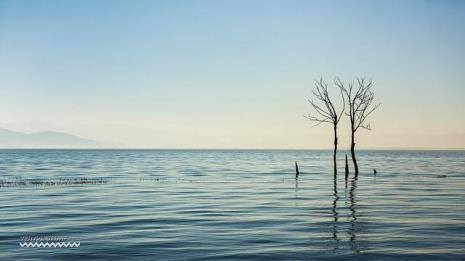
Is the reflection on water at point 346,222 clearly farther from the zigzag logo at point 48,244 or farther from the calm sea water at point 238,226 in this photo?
the zigzag logo at point 48,244

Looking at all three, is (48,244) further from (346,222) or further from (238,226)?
(346,222)

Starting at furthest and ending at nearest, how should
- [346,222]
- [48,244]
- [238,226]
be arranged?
1. [346,222]
2. [238,226]
3. [48,244]

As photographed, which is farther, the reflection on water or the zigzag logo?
the reflection on water

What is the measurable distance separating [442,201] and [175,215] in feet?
55.5

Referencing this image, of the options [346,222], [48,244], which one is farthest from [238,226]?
[48,244]

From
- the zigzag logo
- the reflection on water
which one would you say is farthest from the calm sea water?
the zigzag logo

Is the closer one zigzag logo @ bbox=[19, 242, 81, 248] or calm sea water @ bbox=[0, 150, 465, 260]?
calm sea water @ bbox=[0, 150, 465, 260]

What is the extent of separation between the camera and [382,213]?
23422mm

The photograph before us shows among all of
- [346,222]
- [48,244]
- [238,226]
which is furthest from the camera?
[346,222]

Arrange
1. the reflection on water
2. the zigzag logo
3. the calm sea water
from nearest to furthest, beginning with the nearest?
the calm sea water
the zigzag logo
the reflection on water

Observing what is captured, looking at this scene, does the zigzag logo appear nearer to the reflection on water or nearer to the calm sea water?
the calm sea water

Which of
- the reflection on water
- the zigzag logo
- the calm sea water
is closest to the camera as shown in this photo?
the calm sea water

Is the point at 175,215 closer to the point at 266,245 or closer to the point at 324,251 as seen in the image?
the point at 266,245

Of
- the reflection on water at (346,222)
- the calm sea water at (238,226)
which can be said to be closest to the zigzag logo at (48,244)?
the calm sea water at (238,226)
